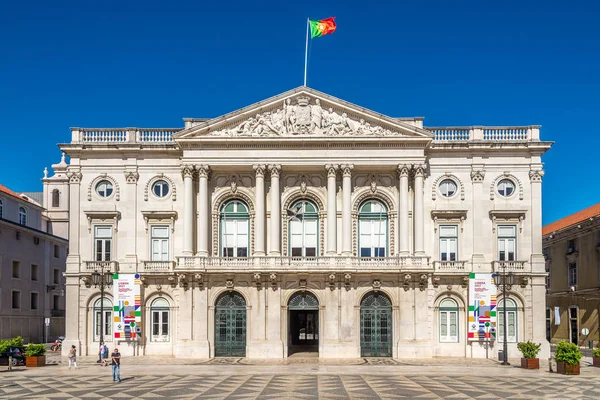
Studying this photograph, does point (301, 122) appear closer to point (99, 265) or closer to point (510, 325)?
point (99, 265)

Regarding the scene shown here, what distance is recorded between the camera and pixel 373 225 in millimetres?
48281

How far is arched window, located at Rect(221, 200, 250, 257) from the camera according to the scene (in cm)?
4831

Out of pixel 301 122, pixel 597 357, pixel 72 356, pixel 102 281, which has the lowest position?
pixel 597 357

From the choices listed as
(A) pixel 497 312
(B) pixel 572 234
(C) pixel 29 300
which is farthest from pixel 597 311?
(C) pixel 29 300

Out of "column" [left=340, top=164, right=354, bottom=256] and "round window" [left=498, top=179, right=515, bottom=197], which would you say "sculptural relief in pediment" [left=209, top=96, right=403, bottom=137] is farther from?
"round window" [left=498, top=179, right=515, bottom=197]

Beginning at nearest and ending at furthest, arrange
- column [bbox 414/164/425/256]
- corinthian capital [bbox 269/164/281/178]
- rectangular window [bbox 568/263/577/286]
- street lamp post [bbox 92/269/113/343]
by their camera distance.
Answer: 1. street lamp post [bbox 92/269/113/343]
2. column [bbox 414/164/425/256]
3. corinthian capital [bbox 269/164/281/178]
4. rectangular window [bbox 568/263/577/286]

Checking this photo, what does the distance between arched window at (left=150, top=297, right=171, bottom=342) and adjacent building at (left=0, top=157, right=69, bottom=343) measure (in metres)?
18.1

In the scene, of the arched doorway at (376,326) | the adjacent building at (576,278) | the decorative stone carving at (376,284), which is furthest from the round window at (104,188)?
the adjacent building at (576,278)

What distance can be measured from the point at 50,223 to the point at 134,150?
3574cm

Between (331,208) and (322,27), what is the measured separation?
12490 millimetres

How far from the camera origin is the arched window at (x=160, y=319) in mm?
47531

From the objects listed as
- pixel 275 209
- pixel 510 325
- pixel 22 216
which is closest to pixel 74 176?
pixel 275 209

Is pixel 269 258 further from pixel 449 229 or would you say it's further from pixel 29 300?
pixel 29 300

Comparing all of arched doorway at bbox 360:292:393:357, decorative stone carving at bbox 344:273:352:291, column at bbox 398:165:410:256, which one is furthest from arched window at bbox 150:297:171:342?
column at bbox 398:165:410:256
